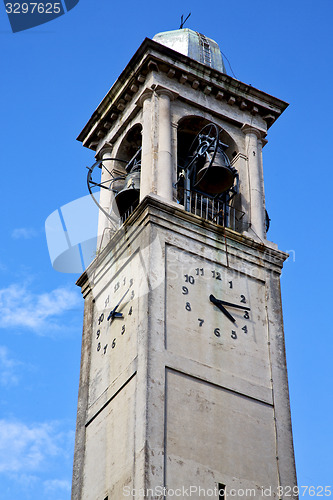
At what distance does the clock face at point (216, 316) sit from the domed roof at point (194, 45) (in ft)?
28.0

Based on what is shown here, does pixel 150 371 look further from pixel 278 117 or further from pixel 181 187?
pixel 278 117

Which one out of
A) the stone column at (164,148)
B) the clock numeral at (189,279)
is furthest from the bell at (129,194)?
the clock numeral at (189,279)

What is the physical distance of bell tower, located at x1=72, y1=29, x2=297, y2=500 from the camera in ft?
76.2

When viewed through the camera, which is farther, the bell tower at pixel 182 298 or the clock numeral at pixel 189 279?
the clock numeral at pixel 189 279

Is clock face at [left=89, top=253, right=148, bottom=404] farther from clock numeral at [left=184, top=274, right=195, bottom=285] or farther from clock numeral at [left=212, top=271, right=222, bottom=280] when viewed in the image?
clock numeral at [left=212, top=271, right=222, bottom=280]

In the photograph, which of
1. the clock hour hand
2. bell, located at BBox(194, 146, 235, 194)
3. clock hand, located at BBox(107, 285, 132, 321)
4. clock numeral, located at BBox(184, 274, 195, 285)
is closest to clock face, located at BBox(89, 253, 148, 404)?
clock hand, located at BBox(107, 285, 132, 321)

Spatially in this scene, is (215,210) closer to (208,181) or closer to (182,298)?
(208,181)

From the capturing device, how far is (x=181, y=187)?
29922mm

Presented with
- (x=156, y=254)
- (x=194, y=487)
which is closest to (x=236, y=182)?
(x=156, y=254)

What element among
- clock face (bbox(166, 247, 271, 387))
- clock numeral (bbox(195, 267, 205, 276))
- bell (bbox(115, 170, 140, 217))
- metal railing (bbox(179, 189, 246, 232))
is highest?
bell (bbox(115, 170, 140, 217))

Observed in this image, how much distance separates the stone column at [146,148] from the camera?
91.4ft

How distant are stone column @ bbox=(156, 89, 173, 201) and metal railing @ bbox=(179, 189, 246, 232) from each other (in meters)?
0.83

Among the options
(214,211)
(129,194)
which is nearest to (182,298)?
(214,211)

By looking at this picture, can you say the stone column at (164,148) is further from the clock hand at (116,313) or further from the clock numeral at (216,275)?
the clock hand at (116,313)
